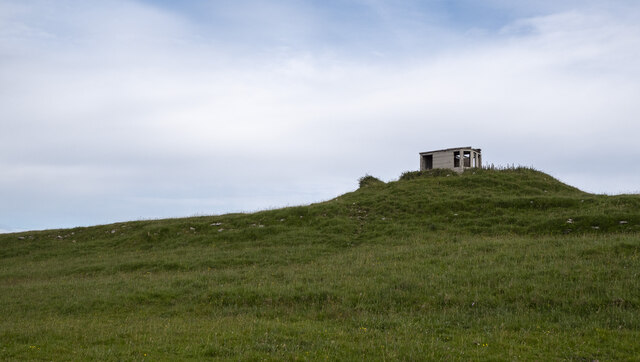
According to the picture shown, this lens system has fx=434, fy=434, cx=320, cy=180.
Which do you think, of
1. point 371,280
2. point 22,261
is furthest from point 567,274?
point 22,261

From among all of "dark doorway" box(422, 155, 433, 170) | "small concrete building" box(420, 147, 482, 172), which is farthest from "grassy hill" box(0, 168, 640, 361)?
"dark doorway" box(422, 155, 433, 170)

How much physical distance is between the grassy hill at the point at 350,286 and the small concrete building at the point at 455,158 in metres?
11.8

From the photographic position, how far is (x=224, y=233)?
117 feet

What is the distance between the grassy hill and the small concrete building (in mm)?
11810

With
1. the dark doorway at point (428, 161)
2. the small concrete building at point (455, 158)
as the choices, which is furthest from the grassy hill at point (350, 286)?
the dark doorway at point (428, 161)

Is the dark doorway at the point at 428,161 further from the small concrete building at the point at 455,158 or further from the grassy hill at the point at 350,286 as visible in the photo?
the grassy hill at the point at 350,286

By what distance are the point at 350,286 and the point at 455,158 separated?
35857mm

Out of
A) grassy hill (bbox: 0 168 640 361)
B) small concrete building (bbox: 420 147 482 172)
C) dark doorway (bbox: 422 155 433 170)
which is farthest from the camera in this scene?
dark doorway (bbox: 422 155 433 170)

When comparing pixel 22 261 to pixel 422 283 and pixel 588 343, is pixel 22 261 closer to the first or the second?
pixel 422 283

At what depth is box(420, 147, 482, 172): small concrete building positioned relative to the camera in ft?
164

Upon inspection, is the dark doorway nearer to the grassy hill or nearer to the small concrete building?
the small concrete building

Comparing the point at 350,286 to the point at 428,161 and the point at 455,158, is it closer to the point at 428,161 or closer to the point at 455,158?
the point at 455,158

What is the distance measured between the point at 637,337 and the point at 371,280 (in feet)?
32.4

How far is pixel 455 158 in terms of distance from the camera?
50688mm
